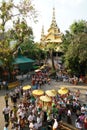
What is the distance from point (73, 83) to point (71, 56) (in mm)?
3642

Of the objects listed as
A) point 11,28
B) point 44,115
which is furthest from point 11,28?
point 44,115

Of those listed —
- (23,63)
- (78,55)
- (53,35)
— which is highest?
(53,35)

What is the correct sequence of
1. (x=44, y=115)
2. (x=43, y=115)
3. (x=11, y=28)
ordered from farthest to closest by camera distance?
(x=11, y=28) < (x=44, y=115) < (x=43, y=115)

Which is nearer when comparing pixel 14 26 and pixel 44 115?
pixel 44 115

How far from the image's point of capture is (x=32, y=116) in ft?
58.0

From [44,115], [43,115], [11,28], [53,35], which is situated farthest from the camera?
[53,35]

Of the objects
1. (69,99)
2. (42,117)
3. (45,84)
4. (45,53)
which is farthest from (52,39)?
(42,117)

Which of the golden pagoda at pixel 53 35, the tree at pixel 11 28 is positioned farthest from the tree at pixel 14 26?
the golden pagoda at pixel 53 35

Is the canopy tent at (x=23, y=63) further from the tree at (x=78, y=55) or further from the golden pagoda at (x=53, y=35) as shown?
the golden pagoda at (x=53, y=35)

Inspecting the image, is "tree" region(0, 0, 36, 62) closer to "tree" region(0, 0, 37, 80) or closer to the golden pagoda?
"tree" region(0, 0, 37, 80)

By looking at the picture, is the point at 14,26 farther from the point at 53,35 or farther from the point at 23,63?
the point at 53,35

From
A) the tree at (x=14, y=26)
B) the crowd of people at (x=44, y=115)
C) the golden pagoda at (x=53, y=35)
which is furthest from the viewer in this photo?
the golden pagoda at (x=53, y=35)

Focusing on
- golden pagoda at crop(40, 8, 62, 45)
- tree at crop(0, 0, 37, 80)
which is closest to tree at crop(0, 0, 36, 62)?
tree at crop(0, 0, 37, 80)

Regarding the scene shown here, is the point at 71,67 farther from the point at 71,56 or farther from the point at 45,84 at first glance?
the point at 45,84
